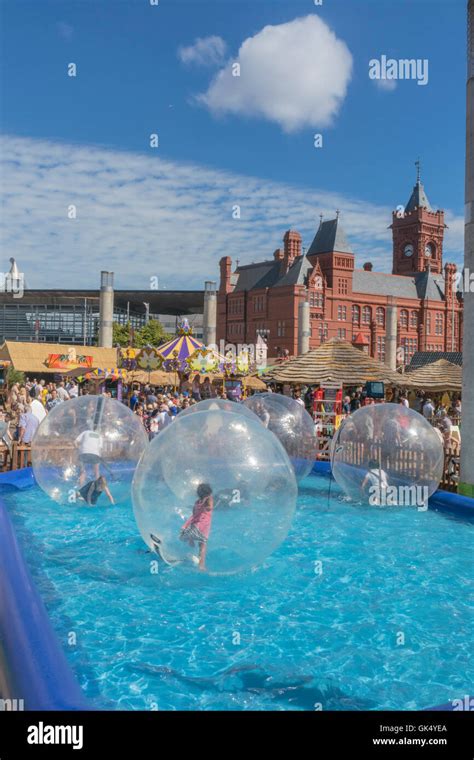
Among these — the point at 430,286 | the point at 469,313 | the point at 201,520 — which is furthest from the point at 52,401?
the point at 430,286

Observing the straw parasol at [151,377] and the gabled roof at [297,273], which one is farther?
the gabled roof at [297,273]

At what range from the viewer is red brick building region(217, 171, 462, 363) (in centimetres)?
6009

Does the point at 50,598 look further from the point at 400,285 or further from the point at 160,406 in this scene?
the point at 400,285

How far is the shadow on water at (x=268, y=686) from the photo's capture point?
13.6ft

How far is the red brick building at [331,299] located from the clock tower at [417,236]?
4.65 meters

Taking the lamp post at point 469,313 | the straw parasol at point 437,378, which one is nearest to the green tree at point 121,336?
the straw parasol at point 437,378

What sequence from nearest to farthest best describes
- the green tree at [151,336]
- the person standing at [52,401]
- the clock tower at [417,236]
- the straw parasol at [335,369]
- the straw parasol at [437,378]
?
the person standing at [52,401], the straw parasol at [335,369], the straw parasol at [437,378], the green tree at [151,336], the clock tower at [417,236]

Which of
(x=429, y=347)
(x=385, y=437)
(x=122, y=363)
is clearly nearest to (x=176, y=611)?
(x=385, y=437)

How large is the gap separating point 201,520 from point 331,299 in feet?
189

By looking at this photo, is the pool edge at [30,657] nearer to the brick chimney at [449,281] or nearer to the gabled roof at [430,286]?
the gabled roof at [430,286]

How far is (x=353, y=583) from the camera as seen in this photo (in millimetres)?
6395

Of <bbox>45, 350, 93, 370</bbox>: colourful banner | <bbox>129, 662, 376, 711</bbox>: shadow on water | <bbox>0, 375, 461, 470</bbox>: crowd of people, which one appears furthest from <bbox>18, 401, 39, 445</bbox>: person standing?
<bbox>45, 350, 93, 370</bbox>: colourful banner

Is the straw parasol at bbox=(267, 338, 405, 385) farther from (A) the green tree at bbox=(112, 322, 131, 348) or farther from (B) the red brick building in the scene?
(A) the green tree at bbox=(112, 322, 131, 348)

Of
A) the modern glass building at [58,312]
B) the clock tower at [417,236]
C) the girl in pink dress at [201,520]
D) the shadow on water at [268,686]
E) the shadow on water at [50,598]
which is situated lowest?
the shadow on water at [268,686]
